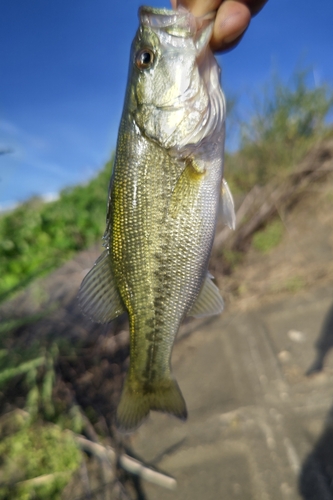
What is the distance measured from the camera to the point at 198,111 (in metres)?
1.35

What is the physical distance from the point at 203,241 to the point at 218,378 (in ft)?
5.90

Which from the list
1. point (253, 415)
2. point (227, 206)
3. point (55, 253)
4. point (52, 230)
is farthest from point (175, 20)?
point (52, 230)

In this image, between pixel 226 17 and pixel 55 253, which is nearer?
pixel 226 17

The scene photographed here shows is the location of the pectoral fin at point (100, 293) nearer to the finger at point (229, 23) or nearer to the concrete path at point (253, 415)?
the finger at point (229, 23)

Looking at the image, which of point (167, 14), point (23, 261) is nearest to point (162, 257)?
point (167, 14)

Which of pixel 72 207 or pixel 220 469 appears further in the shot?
pixel 72 207

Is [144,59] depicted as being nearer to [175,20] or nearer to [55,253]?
[175,20]

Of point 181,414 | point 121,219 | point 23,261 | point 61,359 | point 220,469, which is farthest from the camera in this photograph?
point 23,261

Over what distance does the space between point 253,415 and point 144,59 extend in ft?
7.52

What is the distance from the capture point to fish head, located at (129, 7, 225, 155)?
131cm

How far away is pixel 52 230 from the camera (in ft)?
18.9

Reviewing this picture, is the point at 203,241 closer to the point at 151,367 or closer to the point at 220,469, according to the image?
the point at 151,367

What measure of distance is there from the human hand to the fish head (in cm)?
4

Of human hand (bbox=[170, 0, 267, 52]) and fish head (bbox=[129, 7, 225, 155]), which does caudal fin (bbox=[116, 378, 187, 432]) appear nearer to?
fish head (bbox=[129, 7, 225, 155])
